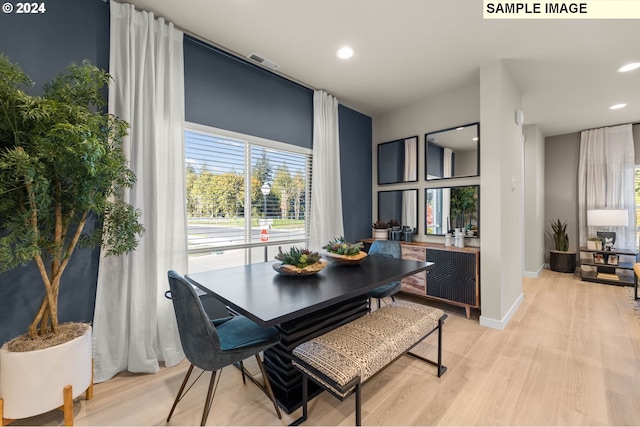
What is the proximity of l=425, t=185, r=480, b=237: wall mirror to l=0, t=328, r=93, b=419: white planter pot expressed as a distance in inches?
148

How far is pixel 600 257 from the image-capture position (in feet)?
15.0

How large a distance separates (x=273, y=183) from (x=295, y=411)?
220 centimetres

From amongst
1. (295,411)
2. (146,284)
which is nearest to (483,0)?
(295,411)

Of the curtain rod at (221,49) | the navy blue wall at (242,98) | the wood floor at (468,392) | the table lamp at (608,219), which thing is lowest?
the wood floor at (468,392)

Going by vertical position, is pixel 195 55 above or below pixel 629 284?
above

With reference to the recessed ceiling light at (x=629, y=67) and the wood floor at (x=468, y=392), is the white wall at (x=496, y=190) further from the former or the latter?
the recessed ceiling light at (x=629, y=67)

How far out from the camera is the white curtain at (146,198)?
1.99m

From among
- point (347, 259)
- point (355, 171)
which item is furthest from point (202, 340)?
point (355, 171)

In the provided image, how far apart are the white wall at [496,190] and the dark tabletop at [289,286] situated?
1.17 metres

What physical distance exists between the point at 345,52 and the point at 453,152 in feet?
6.17

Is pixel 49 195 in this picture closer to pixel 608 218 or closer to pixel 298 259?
pixel 298 259

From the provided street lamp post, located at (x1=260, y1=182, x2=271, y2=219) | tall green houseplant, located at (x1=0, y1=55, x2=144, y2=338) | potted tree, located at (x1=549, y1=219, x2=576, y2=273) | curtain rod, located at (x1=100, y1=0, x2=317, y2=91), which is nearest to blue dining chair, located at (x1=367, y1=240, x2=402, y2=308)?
street lamp post, located at (x1=260, y1=182, x2=271, y2=219)

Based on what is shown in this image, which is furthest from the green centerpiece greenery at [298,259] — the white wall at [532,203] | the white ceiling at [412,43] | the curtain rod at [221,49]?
the white wall at [532,203]

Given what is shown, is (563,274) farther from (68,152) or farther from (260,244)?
(68,152)
